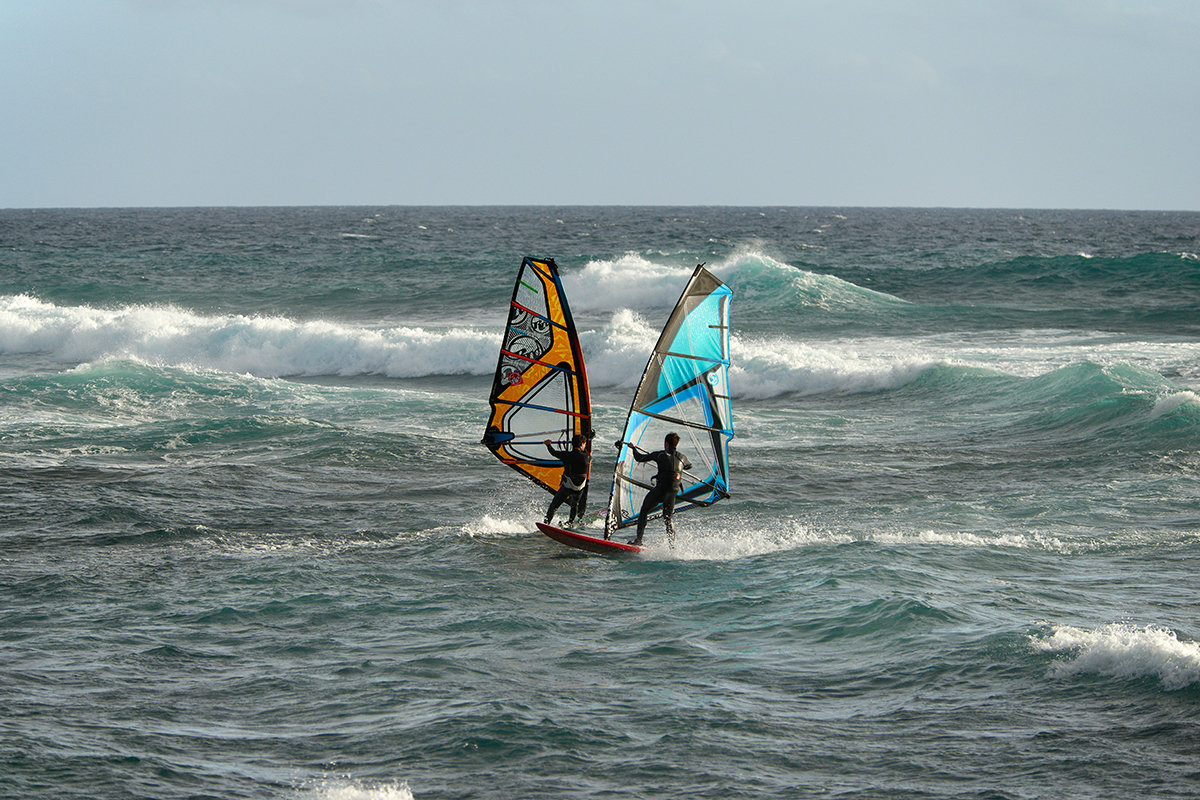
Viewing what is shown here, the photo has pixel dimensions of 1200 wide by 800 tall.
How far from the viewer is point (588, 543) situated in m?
11.3

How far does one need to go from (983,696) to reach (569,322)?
5454 mm

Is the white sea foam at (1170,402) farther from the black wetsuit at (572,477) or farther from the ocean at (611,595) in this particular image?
the black wetsuit at (572,477)

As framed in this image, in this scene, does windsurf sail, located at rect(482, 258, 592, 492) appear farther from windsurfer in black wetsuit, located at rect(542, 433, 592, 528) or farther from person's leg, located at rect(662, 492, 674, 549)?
person's leg, located at rect(662, 492, 674, 549)

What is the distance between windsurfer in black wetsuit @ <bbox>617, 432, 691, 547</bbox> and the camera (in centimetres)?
1109

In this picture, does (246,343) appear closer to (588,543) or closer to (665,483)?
(588,543)

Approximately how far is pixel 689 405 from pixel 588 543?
5.47 feet

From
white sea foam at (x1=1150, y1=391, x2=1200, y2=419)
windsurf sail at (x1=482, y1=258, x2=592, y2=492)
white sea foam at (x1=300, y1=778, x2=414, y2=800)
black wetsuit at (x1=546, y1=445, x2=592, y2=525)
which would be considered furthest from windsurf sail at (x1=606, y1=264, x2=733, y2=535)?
white sea foam at (x1=1150, y1=391, x2=1200, y2=419)

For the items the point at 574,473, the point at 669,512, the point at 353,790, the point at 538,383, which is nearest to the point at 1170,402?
the point at 669,512

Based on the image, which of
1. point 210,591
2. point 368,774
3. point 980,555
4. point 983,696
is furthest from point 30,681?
point 980,555

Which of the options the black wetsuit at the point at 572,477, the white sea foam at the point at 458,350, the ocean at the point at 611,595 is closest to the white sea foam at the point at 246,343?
the white sea foam at the point at 458,350

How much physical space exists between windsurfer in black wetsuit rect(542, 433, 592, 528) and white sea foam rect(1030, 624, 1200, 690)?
15.8 ft

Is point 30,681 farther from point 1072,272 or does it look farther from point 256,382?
point 1072,272

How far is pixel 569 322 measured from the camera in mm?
11258

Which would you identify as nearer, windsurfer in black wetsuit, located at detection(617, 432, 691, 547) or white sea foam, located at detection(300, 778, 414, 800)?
white sea foam, located at detection(300, 778, 414, 800)
